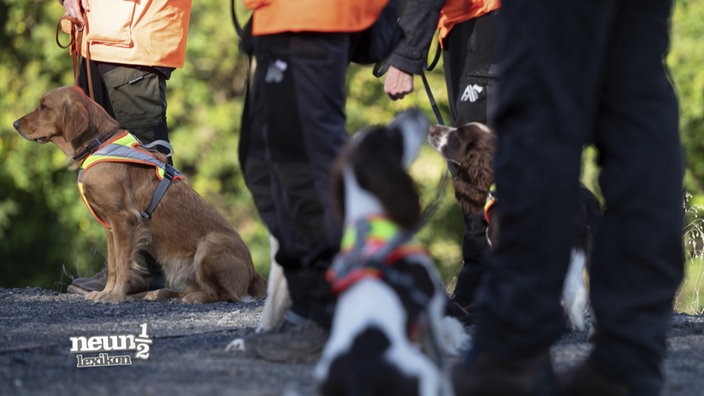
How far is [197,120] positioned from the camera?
1650 cm

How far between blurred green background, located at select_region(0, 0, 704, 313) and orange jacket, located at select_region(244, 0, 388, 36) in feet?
36.2

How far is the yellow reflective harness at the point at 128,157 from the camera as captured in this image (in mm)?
6508

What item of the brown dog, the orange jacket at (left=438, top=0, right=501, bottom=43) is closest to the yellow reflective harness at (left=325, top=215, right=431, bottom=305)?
the orange jacket at (left=438, top=0, right=501, bottom=43)

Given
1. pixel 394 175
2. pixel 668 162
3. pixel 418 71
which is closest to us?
pixel 394 175

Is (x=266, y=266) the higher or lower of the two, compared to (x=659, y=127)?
lower

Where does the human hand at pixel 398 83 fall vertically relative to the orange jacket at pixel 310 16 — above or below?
below

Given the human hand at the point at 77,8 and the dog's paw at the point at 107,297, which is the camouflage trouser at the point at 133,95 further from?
the dog's paw at the point at 107,297

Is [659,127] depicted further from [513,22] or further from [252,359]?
[252,359]

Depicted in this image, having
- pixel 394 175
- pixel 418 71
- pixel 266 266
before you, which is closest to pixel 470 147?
pixel 418 71

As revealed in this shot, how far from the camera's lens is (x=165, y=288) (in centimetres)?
684

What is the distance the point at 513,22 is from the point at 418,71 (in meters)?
2.15

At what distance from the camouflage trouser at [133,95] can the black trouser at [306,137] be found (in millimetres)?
3034

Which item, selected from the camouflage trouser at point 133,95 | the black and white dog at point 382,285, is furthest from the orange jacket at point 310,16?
the camouflage trouser at point 133,95

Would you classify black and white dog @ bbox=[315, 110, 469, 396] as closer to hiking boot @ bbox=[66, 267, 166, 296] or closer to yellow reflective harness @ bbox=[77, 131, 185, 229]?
yellow reflective harness @ bbox=[77, 131, 185, 229]
